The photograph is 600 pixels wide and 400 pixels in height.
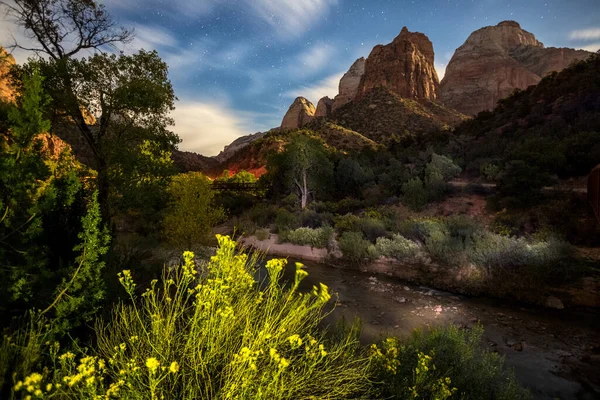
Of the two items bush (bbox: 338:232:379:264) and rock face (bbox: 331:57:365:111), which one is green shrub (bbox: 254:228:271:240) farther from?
rock face (bbox: 331:57:365:111)

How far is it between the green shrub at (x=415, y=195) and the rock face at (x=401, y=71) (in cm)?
7999

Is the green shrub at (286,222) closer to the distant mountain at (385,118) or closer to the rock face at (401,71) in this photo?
the distant mountain at (385,118)

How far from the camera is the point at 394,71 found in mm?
98125

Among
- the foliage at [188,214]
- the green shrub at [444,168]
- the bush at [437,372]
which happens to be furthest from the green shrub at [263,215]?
the bush at [437,372]

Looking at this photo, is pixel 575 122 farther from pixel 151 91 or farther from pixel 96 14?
pixel 96 14

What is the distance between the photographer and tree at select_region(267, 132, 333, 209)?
2672 centimetres

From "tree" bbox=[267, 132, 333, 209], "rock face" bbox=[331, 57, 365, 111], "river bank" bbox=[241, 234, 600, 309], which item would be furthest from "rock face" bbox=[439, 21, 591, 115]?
"river bank" bbox=[241, 234, 600, 309]

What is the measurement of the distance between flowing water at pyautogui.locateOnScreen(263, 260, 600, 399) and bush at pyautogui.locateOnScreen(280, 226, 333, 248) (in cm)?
481

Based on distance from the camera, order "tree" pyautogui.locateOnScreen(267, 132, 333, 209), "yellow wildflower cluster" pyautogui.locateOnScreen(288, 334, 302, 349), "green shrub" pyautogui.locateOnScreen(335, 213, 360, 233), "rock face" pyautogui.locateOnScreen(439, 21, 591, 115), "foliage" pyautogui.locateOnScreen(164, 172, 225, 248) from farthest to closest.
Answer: "rock face" pyautogui.locateOnScreen(439, 21, 591, 115) → "tree" pyautogui.locateOnScreen(267, 132, 333, 209) → "green shrub" pyautogui.locateOnScreen(335, 213, 360, 233) → "foliage" pyautogui.locateOnScreen(164, 172, 225, 248) → "yellow wildflower cluster" pyautogui.locateOnScreen(288, 334, 302, 349)

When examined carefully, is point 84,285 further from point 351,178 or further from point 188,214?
point 351,178

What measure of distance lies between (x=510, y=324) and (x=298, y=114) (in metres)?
141

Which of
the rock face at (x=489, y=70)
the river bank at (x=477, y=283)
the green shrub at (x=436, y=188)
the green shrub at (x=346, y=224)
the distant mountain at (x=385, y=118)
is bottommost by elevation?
the river bank at (x=477, y=283)

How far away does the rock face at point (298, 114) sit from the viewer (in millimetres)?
139500

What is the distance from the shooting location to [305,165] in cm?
2655
